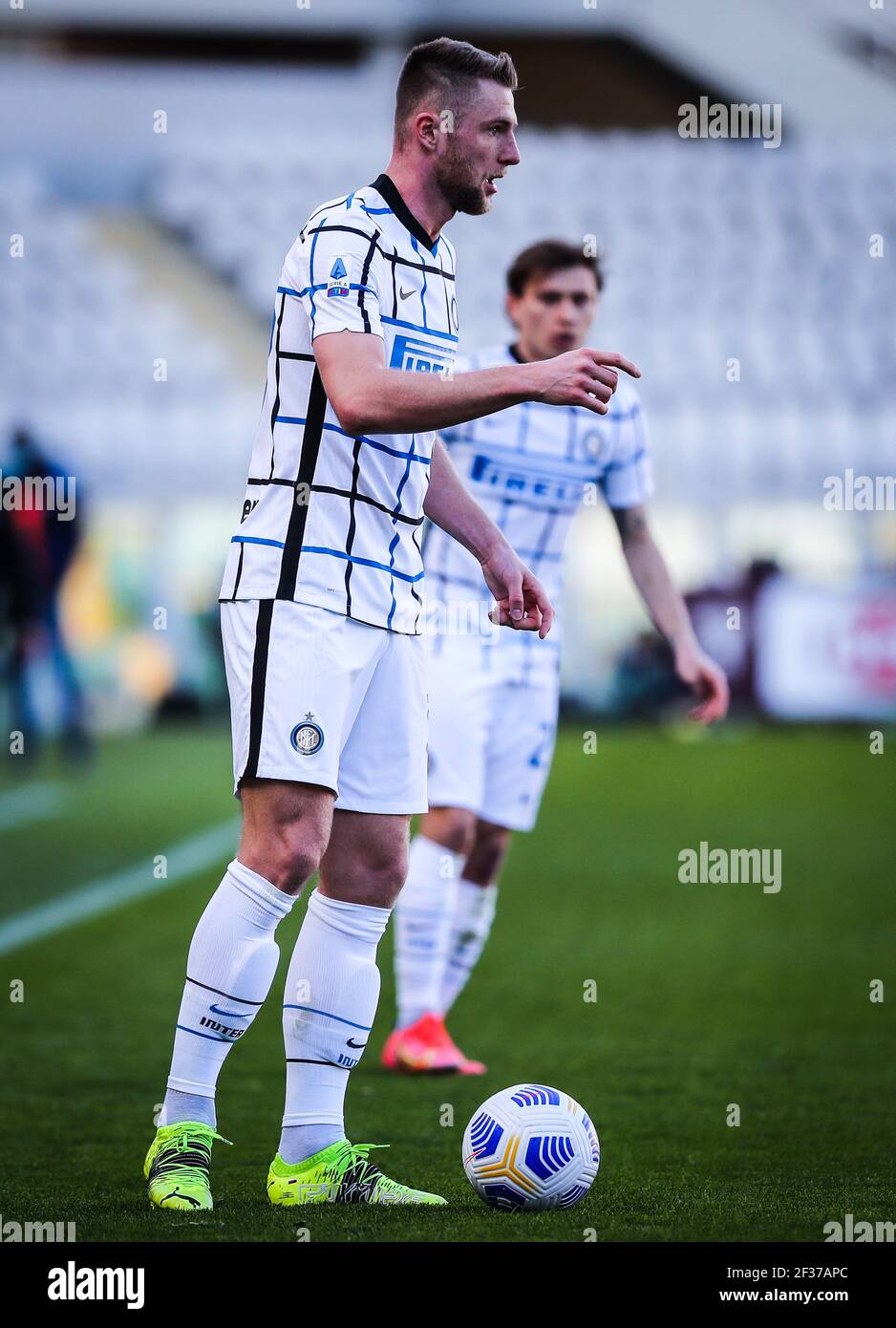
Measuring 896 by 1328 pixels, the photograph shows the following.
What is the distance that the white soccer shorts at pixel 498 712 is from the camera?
5.73 metres

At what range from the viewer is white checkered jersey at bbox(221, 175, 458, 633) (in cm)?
352

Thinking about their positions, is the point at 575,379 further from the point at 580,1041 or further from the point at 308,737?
the point at 580,1041

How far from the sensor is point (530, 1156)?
359 centimetres

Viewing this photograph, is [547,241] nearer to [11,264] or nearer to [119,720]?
[119,720]

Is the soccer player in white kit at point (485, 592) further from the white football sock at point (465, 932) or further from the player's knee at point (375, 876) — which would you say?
the player's knee at point (375, 876)

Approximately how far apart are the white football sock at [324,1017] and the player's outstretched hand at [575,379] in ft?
3.80

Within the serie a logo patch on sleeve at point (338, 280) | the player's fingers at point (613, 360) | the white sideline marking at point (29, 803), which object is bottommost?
the white sideline marking at point (29, 803)

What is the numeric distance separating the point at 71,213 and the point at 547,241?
2554 cm

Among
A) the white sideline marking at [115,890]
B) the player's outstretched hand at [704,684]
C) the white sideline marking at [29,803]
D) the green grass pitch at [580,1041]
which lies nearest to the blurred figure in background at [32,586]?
the white sideline marking at [29,803]

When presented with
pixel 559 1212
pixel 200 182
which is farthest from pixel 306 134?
pixel 559 1212

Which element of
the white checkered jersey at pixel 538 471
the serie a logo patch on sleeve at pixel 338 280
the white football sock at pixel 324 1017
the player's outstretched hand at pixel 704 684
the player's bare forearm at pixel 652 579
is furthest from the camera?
the white checkered jersey at pixel 538 471

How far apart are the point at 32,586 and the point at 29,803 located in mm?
3021

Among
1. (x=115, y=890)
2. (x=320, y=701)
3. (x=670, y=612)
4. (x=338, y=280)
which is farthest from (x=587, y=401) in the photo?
(x=115, y=890)

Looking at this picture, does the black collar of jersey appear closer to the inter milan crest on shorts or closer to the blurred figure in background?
the inter milan crest on shorts
